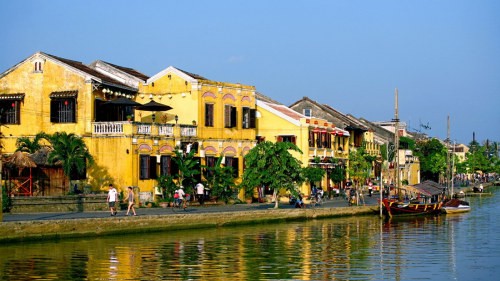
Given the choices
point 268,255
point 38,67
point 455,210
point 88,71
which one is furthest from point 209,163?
point 268,255

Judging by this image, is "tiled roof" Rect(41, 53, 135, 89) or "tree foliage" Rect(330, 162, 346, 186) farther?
"tree foliage" Rect(330, 162, 346, 186)

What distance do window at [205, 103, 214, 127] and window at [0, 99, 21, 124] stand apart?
12.6 metres

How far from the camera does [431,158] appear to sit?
11325 centimetres

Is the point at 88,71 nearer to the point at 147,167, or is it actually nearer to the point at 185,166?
the point at 147,167

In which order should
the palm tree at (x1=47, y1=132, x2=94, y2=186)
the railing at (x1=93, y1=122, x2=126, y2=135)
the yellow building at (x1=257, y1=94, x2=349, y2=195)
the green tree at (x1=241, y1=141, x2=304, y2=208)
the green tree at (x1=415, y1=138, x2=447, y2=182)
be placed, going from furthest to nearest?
1. the green tree at (x1=415, y1=138, x2=447, y2=182)
2. the yellow building at (x1=257, y1=94, x2=349, y2=195)
3. the green tree at (x1=241, y1=141, x2=304, y2=208)
4. the railing at (x1=93, y1=122, x2=126, y2=135)
5. the palm tree at (x1=47, y1=132, x2=94, y2=186)

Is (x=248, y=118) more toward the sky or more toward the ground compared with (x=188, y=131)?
more toward the sky

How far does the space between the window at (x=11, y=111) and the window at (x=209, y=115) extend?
41.3 ft

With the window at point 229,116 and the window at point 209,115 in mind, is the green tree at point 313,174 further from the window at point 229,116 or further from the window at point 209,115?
the window at point 209,115

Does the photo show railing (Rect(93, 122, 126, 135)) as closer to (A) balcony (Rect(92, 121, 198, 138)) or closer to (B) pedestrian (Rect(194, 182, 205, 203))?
(A) balcony (Rect(92, 121, 198, 138))

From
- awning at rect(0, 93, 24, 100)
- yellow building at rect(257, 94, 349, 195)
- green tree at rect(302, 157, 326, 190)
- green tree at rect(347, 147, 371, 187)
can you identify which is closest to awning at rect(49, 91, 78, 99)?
awning at rect(0, 93, 24, 100)

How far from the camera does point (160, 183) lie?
51562mm

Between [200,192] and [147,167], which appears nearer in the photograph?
[147,167]

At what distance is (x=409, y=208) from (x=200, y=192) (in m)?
15.3

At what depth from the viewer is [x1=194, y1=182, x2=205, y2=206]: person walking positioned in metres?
53.0
